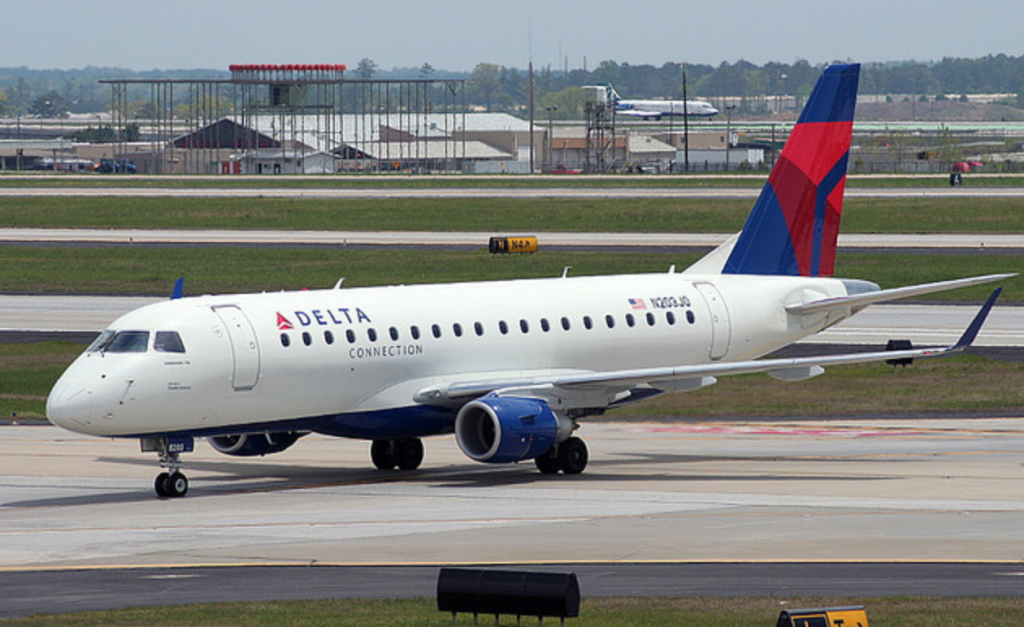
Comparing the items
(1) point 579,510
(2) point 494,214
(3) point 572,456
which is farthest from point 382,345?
(2) point 494,214

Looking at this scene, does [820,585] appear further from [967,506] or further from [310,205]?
[310,205]

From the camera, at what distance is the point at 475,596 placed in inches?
883

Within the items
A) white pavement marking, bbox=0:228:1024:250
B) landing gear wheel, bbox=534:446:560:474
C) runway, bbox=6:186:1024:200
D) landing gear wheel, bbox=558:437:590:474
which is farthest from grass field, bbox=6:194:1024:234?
landing gear wheel, bbox=534:446:560:474

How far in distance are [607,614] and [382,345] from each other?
1488cm

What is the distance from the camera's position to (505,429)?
1414 inches

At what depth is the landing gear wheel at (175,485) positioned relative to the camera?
3534cm

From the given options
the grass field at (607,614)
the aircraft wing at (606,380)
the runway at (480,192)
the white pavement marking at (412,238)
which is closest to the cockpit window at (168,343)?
the aircraft wing at (606,380)

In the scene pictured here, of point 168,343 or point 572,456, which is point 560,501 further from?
point 168,343

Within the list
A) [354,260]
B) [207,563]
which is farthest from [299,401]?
[354,260]

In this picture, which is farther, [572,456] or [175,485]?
[572,456]

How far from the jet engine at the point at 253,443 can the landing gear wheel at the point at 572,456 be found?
578 centimetres

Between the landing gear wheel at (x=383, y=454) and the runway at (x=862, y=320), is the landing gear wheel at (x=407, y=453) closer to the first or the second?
the landing gear wheel at (x=383, y=454)

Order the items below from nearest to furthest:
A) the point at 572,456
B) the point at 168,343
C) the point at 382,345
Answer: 1. the point at 168,343
2. the point at 382,345
3. the point at 572,456

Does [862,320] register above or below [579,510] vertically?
above
